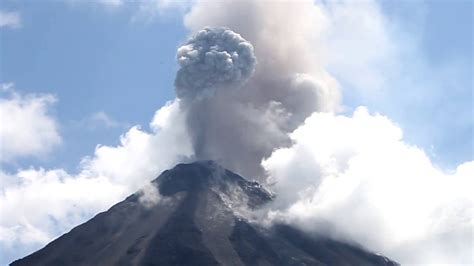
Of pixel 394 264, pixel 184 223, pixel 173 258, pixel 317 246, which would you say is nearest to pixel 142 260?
pixel 173 258

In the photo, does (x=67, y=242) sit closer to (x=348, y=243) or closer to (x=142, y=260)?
(x=142, y=260)

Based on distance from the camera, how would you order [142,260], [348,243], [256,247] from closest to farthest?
[142,260] → [256,247] → [348,243]

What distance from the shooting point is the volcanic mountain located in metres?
171

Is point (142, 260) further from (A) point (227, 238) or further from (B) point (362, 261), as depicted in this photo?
(B) point (362, 261)

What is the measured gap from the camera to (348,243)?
197 metres

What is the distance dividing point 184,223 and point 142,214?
17100 millimetres

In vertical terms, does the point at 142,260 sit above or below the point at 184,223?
below

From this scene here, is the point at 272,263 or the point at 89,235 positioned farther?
the point at 89,235

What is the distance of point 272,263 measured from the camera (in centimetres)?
17300

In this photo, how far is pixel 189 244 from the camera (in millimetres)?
175000

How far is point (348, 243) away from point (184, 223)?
4221 cm

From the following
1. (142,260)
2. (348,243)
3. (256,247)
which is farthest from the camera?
(348,243)

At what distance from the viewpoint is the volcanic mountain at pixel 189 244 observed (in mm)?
171000

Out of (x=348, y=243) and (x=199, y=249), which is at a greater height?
(x=348, y=243)
